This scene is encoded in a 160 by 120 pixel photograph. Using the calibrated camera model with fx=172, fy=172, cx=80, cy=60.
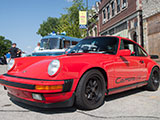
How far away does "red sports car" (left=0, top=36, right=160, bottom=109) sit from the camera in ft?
8.30

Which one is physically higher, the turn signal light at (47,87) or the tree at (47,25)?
the tree at (47,25)

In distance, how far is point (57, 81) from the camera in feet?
8.14

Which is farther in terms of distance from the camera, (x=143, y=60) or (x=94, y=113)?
(x=143, y=60)

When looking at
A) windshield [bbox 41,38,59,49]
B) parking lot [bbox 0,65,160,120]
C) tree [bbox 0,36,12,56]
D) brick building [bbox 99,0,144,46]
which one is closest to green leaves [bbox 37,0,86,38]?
brick building [bbox 99,0,144,46]

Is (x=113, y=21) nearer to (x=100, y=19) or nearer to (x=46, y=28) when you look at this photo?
(x=100, y=19)

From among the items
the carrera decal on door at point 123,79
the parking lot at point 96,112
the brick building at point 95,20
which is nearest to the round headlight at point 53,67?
the parking lot at point 96,112

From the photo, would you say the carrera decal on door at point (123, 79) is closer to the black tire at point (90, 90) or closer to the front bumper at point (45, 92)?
the black tire at point (90, 90)

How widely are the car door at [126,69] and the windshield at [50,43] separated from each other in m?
8.01

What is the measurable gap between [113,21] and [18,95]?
18519 mm

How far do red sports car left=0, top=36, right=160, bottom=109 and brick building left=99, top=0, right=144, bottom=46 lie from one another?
1182 cm

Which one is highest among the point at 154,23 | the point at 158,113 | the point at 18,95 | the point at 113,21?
the point at 113,21

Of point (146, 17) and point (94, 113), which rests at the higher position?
point (146, 17)

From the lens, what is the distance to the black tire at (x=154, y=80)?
14.5 feet

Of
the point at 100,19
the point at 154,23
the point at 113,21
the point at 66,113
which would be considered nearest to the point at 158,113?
the point at 66,113
